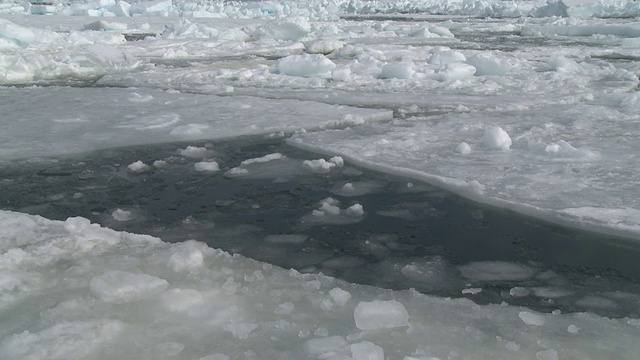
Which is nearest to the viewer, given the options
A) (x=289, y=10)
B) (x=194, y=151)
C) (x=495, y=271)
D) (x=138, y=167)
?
(x=495, y=271)

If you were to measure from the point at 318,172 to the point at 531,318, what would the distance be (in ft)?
6.92

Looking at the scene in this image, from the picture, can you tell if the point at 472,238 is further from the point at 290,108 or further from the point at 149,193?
the point at 290,108

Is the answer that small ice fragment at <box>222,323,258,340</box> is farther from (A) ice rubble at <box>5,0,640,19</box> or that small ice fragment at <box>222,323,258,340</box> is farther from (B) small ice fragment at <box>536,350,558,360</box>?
(A) ice rubble at <box>5,0,640,19</box>

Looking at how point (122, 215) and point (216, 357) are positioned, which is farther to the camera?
point (122, 215)

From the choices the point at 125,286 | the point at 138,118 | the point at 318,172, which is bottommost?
the point at 138,118

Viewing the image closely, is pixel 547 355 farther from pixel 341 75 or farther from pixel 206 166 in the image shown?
pixel 341 75

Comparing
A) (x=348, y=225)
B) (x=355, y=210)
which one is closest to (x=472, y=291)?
(x=348, y=225)

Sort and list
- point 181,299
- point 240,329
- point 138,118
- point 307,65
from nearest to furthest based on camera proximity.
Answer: point 240,329 < point 181,299 < point 138,118 < point 307,65

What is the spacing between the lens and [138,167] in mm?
3992

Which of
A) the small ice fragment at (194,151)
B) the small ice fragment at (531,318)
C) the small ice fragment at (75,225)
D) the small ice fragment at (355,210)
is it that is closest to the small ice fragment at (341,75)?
the small ice fragment at (194,151)

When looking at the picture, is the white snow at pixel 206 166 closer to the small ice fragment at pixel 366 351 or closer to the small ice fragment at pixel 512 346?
the small ice fragment at pixel 366 351

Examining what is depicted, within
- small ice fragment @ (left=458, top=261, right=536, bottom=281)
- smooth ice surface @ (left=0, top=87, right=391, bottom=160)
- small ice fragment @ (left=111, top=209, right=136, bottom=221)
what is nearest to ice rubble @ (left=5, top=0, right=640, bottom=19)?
smooth ice surface @ (left=0, top=87, right=391, bottom=160)

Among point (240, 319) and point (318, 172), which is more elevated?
point (240, 319)

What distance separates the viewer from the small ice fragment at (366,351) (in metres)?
1.70
